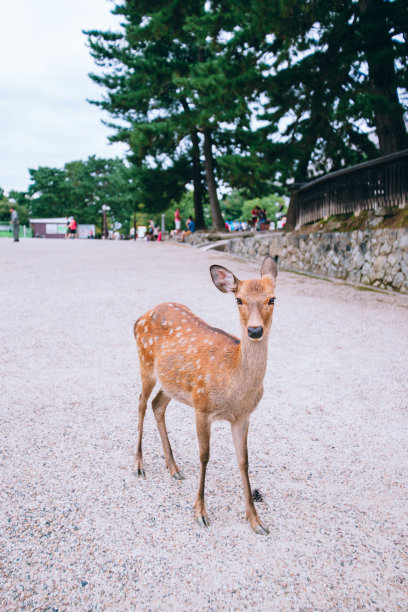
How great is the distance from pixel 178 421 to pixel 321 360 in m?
2.25

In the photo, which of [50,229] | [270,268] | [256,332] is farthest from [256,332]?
[50,229]

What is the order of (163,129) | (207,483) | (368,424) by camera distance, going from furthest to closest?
(163,129)
(368,424)
(207,483)

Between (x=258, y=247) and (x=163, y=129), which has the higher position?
(x=163, y=129)

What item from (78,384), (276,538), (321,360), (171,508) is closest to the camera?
(276,538)

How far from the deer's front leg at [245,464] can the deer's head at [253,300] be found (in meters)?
0.54

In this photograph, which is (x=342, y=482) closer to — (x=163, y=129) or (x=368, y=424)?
(x=368, y=424)

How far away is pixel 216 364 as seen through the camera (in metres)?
2.52

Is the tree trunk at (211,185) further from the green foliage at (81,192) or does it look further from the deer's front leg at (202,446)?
the green foliage at (81,192)

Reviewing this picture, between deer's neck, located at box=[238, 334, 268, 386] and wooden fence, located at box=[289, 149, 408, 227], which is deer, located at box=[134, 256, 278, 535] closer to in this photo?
deer's neck, located at box=[238, 334, 268, 386]

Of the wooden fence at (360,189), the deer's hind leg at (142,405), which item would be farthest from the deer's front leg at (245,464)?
the wooden fence at (360,189)

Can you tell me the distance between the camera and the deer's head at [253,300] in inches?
84.0

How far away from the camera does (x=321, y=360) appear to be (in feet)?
18.0

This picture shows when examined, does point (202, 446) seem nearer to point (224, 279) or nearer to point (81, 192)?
point (224, 279)

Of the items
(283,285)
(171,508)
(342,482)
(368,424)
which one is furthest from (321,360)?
(283,285)
